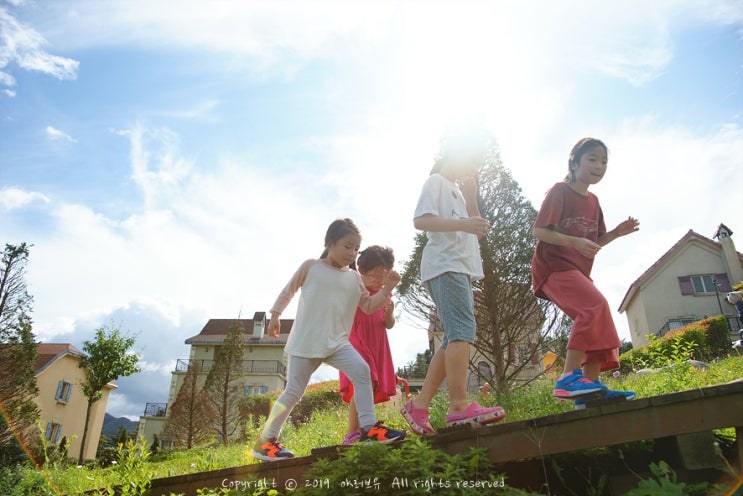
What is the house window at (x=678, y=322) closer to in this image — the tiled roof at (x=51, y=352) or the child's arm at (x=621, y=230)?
the child's arm at (x=621, y=230)

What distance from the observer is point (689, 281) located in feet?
94.3

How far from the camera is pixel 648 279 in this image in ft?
97.3

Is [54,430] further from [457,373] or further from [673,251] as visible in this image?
[673,251]

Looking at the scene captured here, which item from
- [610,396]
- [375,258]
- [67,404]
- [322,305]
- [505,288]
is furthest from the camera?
[67,404]

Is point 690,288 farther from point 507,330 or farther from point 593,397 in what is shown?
point 593,397

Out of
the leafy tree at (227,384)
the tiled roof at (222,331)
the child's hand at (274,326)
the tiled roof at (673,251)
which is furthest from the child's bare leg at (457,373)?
the tiled roof at (222,331)

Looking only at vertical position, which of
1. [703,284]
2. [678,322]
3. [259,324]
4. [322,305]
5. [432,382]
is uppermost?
[259,324]

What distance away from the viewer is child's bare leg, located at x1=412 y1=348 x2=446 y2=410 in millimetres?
3252

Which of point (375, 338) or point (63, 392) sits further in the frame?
point (63, 392)

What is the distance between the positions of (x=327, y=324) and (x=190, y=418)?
20493 mm

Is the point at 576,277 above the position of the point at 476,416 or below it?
above

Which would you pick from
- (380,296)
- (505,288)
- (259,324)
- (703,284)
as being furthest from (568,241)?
(259,324)

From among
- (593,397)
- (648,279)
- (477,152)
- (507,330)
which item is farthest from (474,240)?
(648,279)

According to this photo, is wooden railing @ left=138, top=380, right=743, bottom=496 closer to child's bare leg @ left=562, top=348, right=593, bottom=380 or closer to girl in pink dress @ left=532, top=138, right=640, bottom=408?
girl in pink dress @ left=532, top=138, right=640, bottom=408
